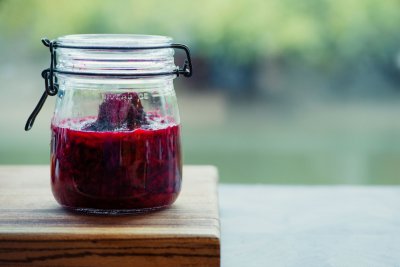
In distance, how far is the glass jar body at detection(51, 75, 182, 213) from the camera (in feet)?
3.01

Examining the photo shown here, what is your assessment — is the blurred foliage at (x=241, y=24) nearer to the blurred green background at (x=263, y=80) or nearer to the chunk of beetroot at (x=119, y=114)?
the blurred green background at (x=263, y=80)

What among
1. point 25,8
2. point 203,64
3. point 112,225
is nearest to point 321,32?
point 203,64

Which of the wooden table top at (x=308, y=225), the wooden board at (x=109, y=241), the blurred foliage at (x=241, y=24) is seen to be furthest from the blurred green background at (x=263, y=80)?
the wooden board at (x=109, y=241)

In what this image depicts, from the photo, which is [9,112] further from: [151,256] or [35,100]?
[151,256]

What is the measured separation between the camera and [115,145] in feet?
2.99

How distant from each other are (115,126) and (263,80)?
35.2 inches

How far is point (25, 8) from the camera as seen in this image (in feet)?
5.56

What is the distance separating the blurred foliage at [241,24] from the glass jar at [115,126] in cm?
69

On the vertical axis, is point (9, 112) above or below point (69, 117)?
below

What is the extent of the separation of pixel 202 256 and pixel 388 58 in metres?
1.04

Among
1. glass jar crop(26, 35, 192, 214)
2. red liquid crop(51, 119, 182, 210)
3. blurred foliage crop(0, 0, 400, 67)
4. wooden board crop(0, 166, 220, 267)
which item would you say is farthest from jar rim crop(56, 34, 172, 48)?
blurred foliage crop(0, 0, 400, 67)

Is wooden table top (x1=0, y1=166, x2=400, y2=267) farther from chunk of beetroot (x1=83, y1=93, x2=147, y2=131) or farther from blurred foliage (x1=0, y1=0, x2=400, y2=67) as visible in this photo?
blurred foliage (x1=0, y1=0, x2=400, y2=67)

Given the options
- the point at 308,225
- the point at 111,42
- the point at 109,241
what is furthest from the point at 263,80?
the point at 109,241

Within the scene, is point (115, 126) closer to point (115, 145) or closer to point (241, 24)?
point (115, 145)
